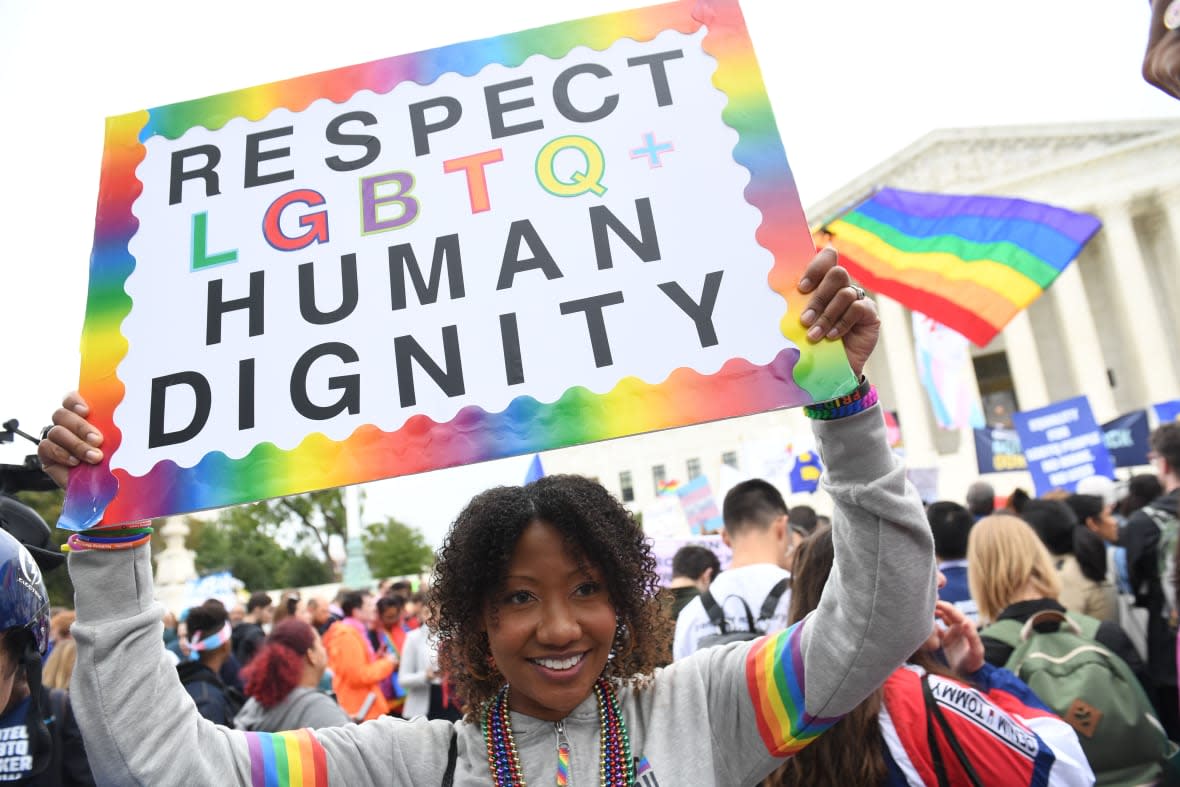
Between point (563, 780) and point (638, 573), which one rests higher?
point (638, 573)

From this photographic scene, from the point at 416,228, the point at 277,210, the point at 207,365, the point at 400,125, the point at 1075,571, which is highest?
the point at 400,125

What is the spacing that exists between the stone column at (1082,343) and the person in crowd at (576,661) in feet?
136

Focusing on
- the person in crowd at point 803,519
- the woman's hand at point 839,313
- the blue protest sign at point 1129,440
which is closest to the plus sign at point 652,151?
the woman's hand at point 839,313

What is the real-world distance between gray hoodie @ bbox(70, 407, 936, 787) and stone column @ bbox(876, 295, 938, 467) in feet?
130

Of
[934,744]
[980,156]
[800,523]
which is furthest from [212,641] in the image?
[980,156]

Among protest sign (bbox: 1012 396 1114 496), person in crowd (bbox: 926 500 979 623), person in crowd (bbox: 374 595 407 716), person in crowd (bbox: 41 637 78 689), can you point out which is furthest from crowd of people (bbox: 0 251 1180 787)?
protest sign (bbox: 1012 396 1114 496)

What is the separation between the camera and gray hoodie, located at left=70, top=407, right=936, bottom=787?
167cm

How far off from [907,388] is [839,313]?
4192 cm

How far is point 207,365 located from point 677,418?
3.39ft

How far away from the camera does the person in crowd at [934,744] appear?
2336mm

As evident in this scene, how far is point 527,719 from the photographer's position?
1.87m

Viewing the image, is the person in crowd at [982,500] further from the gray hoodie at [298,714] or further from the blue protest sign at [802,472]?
the gray hoodie at [298,714]

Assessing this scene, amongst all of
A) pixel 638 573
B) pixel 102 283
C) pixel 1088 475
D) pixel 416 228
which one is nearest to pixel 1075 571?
pixel 638 573

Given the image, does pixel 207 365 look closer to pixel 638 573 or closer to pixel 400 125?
pixel 400 125
